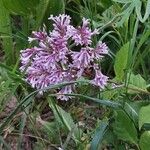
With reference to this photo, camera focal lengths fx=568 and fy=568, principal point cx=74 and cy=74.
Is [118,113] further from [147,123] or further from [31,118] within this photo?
[31,118]

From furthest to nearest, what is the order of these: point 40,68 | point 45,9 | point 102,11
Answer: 1. point 102,11
2. point 45,9
3. point 40,68

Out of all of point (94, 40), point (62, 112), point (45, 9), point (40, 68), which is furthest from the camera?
point (45, 9)

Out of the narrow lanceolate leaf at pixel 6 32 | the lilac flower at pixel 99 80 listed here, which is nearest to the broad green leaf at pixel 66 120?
the lilac flower at pixel 99 80

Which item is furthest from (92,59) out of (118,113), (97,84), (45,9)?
(45,9)

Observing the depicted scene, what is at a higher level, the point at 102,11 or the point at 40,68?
the point at 102,11

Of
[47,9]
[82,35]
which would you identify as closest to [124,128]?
[82,35]

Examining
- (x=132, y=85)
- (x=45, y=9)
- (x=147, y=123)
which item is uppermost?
(x=45, y=9)

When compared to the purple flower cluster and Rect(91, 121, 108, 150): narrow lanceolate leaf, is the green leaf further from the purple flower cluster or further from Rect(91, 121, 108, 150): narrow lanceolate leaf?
Rect(91, 121, 108, 150): narrow lanceolate leaf
